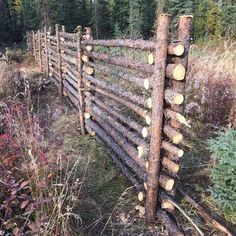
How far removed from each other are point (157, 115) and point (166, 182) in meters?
0.66

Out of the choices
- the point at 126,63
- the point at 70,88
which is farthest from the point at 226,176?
the point at 70,88

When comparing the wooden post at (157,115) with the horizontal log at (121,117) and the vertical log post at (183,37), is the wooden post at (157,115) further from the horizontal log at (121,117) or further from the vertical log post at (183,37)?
the horizontal log at (121,117)

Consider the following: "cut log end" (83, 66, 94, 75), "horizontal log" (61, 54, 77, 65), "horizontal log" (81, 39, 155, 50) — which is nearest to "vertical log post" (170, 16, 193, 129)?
"horizontal log" (81, 39, 155, 50)

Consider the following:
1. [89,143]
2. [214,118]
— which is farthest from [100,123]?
[214,118]

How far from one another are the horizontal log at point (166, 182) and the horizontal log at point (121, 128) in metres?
0.44

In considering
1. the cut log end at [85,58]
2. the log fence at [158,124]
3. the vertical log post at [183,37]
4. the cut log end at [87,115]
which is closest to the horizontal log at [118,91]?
the log fence at [158,124]

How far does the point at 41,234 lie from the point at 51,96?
6325 mm

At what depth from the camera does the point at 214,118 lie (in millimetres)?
5383

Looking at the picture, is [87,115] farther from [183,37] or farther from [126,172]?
[183,37]

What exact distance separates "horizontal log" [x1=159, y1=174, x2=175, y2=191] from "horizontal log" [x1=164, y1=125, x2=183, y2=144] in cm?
39

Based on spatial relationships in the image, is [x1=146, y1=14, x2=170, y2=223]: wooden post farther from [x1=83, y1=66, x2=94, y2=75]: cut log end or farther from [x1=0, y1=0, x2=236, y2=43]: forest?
[x1=0, y1=0, x2=236, y2=43]: forest

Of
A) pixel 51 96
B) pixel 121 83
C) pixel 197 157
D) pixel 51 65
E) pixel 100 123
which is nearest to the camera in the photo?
pixel 197 157

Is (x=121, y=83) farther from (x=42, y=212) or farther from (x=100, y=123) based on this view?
(x=42, y=212)

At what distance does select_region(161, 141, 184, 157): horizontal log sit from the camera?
2943 millimetres
